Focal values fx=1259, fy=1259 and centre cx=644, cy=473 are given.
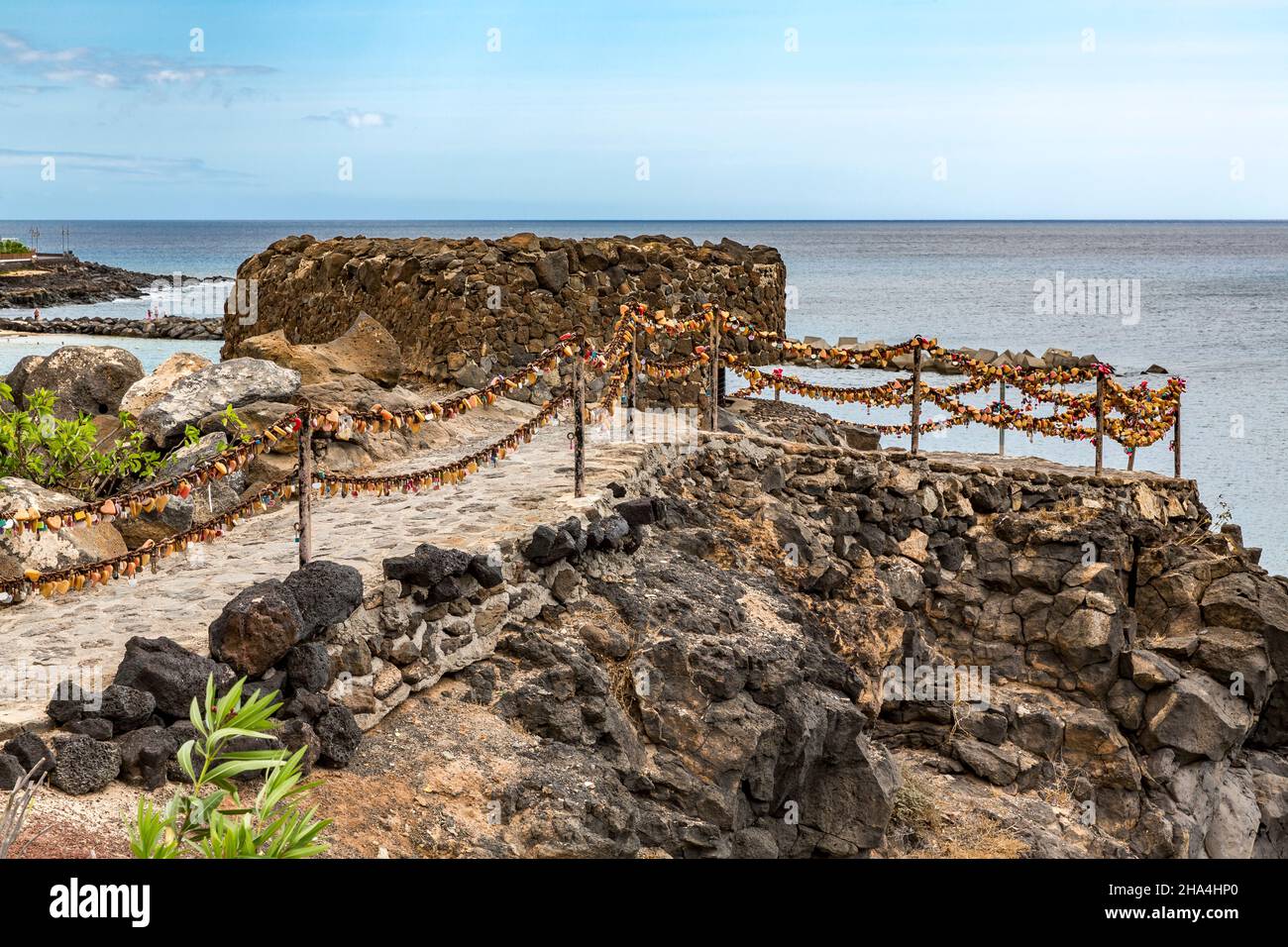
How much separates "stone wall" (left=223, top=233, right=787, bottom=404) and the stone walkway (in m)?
4.82

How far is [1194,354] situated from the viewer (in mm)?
41094

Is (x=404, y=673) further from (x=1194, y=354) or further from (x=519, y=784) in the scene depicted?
(x=1194, y=354)

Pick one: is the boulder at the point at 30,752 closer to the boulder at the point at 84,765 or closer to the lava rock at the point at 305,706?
the boulder at the point at 84,765

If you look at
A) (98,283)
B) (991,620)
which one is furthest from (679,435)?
(98,283)

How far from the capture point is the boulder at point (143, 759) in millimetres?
5914

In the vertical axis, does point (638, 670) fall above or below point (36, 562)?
below

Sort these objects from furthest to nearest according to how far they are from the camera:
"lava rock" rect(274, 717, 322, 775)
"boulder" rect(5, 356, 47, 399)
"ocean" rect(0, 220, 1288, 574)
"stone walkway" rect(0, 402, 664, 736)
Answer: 1. "ocean" rect(0, 220, 1288, 574)
2. "boulder" rect(5, 356, 47, 399)
3. "stone walkway" rect(0, 402, 664, 736)
4. "lava rock" rect(274, 717, 322, 775)

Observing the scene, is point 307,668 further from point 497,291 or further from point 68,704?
point 497,291

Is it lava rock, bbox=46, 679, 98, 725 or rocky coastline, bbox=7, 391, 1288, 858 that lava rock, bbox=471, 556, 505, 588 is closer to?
rocky coastline, bbox=7, 391, 1288, 858

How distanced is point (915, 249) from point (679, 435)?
413 feet

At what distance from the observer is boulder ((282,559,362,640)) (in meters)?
7.05

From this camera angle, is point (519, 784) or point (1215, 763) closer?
point (519, 784)

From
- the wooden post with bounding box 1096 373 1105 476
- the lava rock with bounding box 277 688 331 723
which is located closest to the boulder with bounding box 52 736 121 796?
the lava rock with bounding box 277 688 331 723

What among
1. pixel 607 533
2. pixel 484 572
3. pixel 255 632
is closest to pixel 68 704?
pixel 255 632
